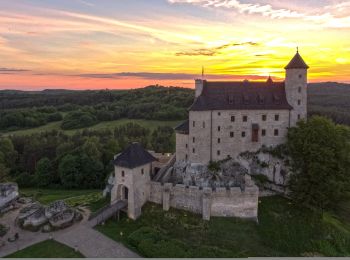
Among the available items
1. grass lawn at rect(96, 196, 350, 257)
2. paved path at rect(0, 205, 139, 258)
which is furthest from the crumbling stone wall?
paved path at rect(0, 205, 139, 258)

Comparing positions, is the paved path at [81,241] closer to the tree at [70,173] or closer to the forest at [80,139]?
the tree at [70,173]

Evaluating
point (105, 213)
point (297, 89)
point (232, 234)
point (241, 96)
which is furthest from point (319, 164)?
point (105, 213)

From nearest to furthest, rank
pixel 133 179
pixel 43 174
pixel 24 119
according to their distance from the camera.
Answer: pixel 133 179 < pixel 43 174 < pixel 24 119

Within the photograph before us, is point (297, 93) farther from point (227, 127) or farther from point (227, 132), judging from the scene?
point (227, 132)

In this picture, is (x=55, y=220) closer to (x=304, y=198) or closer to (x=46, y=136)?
(x=304, y=198)

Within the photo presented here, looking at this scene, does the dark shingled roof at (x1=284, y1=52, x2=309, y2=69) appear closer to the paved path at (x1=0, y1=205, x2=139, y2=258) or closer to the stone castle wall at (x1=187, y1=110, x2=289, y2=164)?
the stone castle wall at (x1=187, y1=110, x2=289, y2=164)

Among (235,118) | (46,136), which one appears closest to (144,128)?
(46,136)

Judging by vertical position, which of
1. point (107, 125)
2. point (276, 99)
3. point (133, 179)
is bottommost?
point (107, 125)

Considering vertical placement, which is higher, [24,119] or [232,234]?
[24,119]

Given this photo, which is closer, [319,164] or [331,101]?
[319,164]
